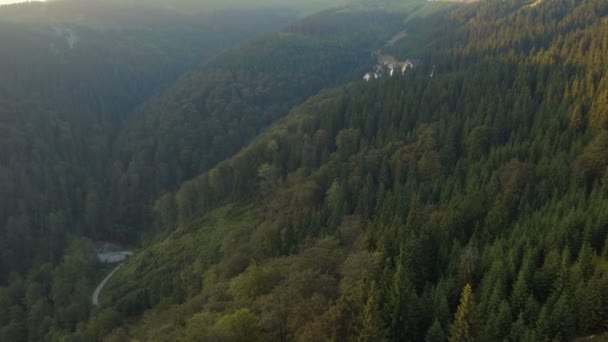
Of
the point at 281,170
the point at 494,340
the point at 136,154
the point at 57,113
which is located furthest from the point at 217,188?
the point at 57,113

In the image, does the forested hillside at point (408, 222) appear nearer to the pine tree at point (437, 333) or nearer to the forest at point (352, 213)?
the pine tree at point (437, 333)

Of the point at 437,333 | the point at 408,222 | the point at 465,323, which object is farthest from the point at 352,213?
the point at 465,323

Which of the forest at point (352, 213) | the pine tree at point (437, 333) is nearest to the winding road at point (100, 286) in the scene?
the forest at point (352, 213)

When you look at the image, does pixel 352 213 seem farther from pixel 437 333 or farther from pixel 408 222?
pixel 437 333

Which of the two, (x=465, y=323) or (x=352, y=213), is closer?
(x=465, y=323)

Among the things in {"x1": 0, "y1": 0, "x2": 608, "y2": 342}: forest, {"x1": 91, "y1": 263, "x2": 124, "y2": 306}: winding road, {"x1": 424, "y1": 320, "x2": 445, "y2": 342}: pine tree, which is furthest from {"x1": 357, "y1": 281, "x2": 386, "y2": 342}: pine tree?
{"x1": 91, "y1": 263, "x2": 124, "y2": 306}: winding road
